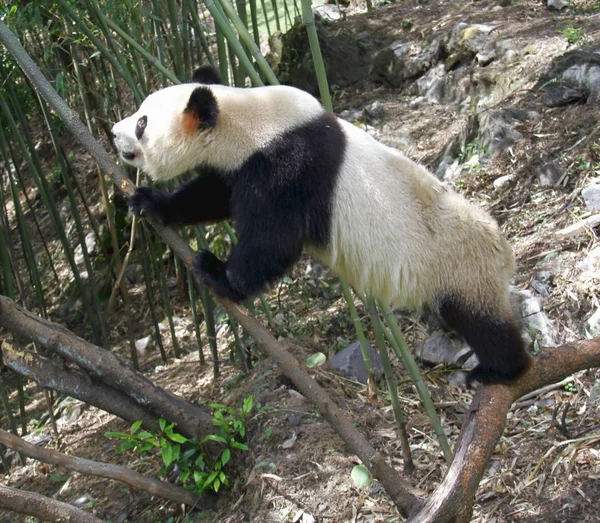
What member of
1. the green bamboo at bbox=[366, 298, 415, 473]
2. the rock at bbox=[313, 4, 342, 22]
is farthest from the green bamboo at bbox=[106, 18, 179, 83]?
the rock at bbox=[313, 4, 342, 22]

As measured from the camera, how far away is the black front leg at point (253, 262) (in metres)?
3.01

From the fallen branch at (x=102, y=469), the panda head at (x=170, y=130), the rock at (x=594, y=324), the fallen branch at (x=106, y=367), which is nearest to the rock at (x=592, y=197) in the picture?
the rock at (x=594, y=324)

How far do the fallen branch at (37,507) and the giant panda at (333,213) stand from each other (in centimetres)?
127

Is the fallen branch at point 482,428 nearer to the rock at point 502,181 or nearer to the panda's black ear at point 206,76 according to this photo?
the panda's black ear at point 206,76

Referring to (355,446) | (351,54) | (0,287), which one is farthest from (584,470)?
(351,54)

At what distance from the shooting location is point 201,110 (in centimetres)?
304

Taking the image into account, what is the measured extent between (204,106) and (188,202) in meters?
0.54

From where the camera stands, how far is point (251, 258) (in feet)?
9.89

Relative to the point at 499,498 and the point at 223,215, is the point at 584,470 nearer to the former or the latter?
the point at 499,498

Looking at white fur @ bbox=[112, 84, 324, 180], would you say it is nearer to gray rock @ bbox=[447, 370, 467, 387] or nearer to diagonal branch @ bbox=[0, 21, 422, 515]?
diagonal branch @ bbox=[0, 21, 422, 515]

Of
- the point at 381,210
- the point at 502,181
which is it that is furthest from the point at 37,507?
the point at 502,181

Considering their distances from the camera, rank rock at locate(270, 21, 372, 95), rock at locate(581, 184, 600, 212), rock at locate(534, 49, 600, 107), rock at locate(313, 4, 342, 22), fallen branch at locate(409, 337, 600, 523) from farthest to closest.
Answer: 1. rock at locate(313, 4, 342, 22)
2. rock at locate(270, 21, 372, 95)
3. rock at locate(534, 49, 600, 107)
4. rock at locate(581, 184, 600, 212)
5. fallen branch at locate(409, 337, 600, 523)

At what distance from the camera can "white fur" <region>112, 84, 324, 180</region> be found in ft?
10.1

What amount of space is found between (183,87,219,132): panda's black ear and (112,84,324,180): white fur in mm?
46
